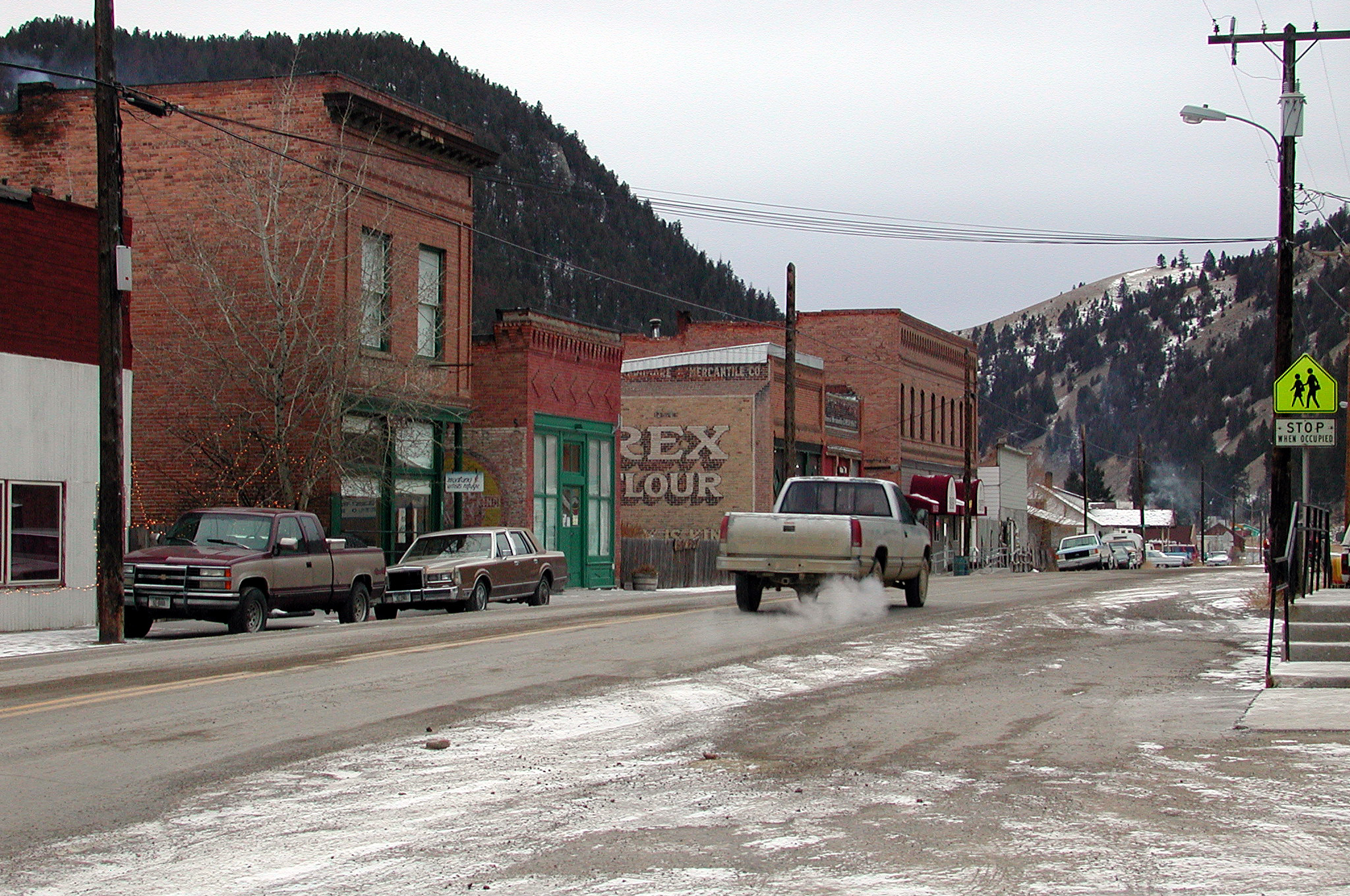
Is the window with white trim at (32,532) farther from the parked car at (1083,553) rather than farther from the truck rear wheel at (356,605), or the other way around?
the parked car at (1083,553)

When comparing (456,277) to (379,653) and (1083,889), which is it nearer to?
(379,653)

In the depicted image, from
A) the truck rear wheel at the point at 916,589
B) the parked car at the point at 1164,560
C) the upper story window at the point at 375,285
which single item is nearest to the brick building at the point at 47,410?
the upper story window at the point at 375,285

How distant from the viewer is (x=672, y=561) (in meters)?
44.0

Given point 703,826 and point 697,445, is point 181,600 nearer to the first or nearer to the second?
point 703,826

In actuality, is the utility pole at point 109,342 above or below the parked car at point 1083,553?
above

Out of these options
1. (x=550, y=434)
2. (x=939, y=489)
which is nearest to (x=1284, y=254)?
(x=550, y=434)

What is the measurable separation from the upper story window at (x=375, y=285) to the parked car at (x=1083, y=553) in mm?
44669

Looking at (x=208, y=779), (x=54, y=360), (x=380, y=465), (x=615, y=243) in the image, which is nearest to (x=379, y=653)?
(x=208, y=779)

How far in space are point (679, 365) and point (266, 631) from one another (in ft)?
106

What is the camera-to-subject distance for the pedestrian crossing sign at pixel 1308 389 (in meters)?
19.5

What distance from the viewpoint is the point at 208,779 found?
895cm

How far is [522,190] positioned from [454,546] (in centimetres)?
14895

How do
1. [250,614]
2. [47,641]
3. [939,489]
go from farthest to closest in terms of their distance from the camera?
1. [939,489]
2. [250,614]
3. [47,641]

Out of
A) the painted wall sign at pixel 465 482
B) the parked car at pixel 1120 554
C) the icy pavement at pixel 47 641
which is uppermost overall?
the painted wall sign at pixel 465 482
